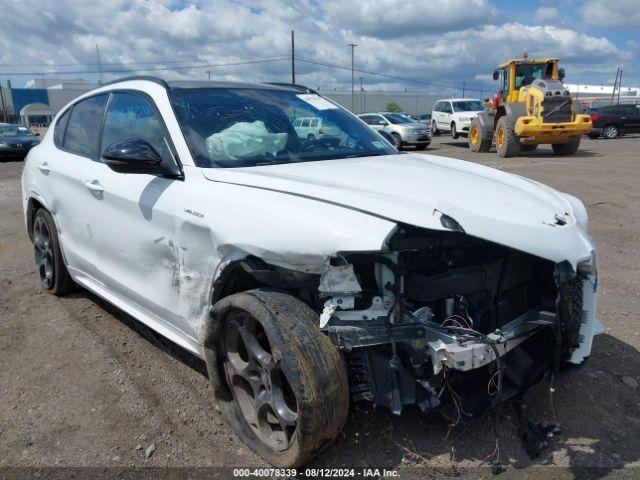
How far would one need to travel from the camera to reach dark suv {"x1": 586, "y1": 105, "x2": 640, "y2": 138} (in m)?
26.5

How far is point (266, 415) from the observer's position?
8.47ft

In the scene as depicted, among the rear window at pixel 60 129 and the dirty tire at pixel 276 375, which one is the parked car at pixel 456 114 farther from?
the dirty tire at pixel 276 375

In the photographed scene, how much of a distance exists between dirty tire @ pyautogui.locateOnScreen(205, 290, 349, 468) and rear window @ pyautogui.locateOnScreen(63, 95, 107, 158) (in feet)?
6.55

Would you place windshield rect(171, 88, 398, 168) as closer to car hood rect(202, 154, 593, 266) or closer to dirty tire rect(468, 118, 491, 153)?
car hood rect(202, 154, 593, 266)

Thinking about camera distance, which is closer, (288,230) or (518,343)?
(288,230)

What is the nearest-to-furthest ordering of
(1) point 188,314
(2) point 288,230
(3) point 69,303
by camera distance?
(2) point 288,230 → (1) point 188,314 → (3) point 69,303

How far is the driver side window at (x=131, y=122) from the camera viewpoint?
3199 millimetres

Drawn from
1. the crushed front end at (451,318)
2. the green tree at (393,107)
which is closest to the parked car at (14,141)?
the crushed front end at (451,318)

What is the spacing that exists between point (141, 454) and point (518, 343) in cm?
190

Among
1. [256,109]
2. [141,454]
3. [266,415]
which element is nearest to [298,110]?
[256,109]

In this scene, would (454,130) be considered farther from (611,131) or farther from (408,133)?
(611,131)

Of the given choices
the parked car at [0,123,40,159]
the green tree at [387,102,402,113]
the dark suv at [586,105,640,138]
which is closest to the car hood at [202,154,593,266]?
the parked car at [0,123,40,159]

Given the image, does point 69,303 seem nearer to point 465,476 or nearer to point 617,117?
point 465,476

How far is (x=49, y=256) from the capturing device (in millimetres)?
4574
